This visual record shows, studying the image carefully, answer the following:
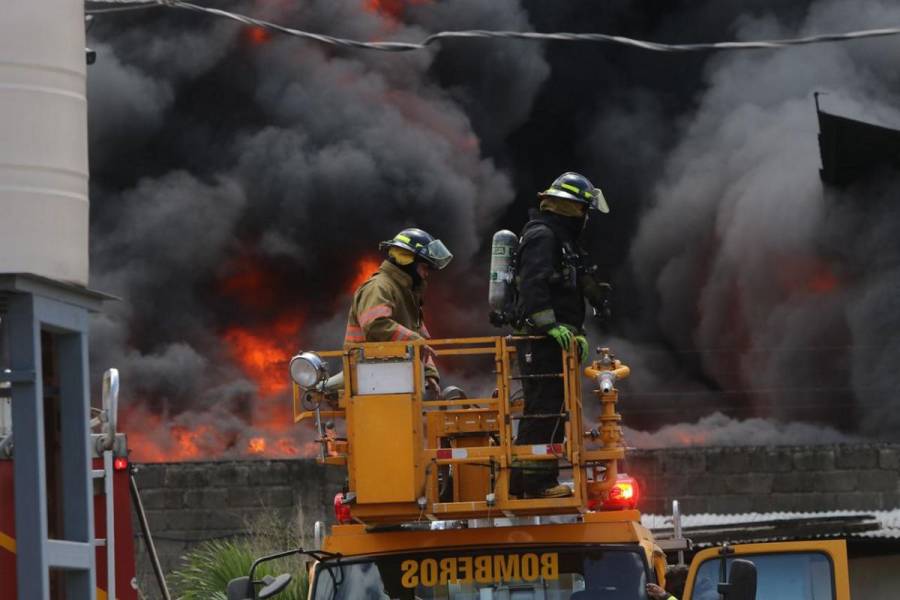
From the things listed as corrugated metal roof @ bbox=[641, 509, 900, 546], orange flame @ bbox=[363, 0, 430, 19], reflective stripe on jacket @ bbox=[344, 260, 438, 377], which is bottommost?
corrugated metal roof @ bbox=[641, 509, 900, 546]

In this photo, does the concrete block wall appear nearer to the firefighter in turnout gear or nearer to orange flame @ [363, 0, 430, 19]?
orange flame @ [363, 0, 430, 19]

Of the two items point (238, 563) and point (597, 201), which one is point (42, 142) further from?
point (238, 563)


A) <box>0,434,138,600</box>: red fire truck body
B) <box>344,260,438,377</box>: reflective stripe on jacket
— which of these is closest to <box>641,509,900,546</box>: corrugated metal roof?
<box>344,260,438,377</box>: reflective stripe on jacket

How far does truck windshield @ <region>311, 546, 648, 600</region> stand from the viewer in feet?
30.7

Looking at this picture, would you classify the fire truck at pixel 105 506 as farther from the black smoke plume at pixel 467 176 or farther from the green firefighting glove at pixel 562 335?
the black smoke plume at pixel 467 176

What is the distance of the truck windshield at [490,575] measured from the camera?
934 centimetres

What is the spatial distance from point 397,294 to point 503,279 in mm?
810

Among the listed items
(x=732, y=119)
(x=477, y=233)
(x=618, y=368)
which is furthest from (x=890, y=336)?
(x=618, y=368)

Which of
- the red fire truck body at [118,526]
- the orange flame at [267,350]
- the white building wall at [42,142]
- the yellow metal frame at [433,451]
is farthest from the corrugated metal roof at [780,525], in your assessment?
the white building wall at [42,142]

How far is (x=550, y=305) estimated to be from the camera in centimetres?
985

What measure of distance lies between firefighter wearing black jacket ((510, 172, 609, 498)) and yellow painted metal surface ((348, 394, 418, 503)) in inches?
22.7

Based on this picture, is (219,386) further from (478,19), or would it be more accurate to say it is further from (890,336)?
(890,336)

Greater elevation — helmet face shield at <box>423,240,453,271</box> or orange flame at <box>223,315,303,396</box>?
orange flame at <box>223,315,303,396</box>

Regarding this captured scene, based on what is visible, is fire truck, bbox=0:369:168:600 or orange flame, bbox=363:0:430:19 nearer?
fire truck, bbox=0:369:168:600
